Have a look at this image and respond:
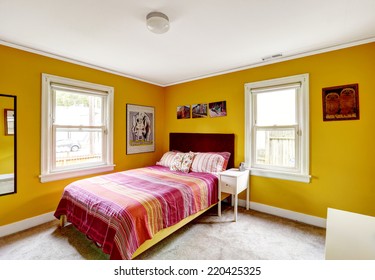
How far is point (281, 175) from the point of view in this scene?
2744mm

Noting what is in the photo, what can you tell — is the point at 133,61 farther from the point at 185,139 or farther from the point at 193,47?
the point at 185,139

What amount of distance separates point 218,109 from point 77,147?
2.49 meters

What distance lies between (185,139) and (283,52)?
88.0 inches

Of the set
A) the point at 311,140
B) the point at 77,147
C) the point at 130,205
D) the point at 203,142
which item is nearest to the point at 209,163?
the point at 203,142

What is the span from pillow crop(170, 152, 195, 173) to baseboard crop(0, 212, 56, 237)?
191 cm

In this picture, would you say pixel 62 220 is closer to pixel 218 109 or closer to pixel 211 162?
pixel 211 162

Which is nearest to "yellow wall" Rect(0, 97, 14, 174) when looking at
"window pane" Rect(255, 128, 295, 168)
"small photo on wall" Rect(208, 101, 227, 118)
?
"small photo on wall" Rect(208, 101, 227, 118)

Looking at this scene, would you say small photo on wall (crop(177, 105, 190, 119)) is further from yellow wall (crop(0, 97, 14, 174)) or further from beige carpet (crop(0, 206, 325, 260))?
yellow wall (crop(0, 97, 14, 174))

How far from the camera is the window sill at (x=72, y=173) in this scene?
8.38 ft

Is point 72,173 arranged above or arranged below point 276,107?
below

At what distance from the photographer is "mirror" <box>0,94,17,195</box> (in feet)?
7.34

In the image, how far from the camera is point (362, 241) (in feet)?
3.39

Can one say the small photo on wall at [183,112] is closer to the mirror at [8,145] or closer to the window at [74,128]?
the window at [74,128]

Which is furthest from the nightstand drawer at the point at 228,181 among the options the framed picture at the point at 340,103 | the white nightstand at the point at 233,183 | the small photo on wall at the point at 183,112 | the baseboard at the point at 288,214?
the small photo on wall at the point at 183,112
